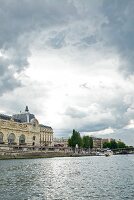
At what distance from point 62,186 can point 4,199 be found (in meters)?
13.3

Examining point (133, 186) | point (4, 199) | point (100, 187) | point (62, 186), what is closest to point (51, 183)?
point (62, 186)

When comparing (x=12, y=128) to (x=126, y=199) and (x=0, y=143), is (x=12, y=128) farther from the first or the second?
(x=126, y=199)

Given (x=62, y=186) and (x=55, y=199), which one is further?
(x=62, y=186)

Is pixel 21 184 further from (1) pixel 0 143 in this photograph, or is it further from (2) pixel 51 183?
(1) pixel 0 143

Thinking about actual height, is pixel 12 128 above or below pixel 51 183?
above

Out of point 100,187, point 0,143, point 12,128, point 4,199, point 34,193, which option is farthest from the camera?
point 12,128

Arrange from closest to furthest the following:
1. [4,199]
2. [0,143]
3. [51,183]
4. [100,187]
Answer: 1. [4,199]
2. [100,187]
3. [51,183]
4. [0,143]

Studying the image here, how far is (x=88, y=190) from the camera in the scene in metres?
50.8

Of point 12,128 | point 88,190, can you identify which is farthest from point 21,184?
point 12,128

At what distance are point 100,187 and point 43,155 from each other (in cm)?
13404

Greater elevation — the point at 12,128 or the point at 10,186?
the point at 12,128

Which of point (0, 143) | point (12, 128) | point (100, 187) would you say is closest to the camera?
point (100, 187)

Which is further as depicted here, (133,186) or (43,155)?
(43,155)

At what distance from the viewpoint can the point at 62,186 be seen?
54.9 meters
